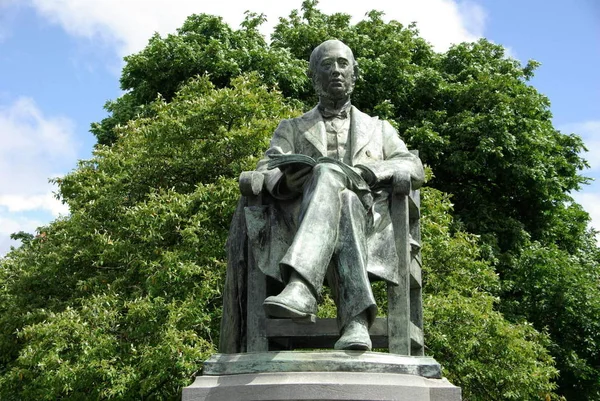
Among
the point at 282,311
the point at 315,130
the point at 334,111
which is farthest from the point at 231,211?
the point at 282,311

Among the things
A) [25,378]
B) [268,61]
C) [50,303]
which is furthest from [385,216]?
[268,61]

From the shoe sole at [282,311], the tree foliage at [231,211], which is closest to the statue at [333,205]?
the shoe sole at [282,311]

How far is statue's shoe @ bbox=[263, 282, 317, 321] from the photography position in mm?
4461

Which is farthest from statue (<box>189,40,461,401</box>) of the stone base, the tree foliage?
the tree foliage

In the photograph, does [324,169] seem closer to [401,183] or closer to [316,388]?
[401,183]

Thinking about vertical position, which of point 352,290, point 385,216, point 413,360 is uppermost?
point 385,216

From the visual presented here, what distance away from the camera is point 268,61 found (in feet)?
60.6

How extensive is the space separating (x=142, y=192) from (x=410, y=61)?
954 cm

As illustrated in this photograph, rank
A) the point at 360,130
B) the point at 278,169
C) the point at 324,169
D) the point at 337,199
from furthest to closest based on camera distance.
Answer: the point at 360,130
the point at 278,169
the point at 324,169
the point at 337,199

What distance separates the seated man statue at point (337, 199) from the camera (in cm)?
473

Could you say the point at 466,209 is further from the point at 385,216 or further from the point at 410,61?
the point at 385,216

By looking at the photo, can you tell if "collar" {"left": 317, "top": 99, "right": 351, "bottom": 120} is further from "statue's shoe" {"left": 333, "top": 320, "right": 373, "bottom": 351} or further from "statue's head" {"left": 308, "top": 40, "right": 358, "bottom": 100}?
"statue's shoe" {"left": 333, "top": 320, "right": 373, "bottom": 351}

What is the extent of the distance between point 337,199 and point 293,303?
85cm

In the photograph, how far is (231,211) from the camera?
1277 centimetres
